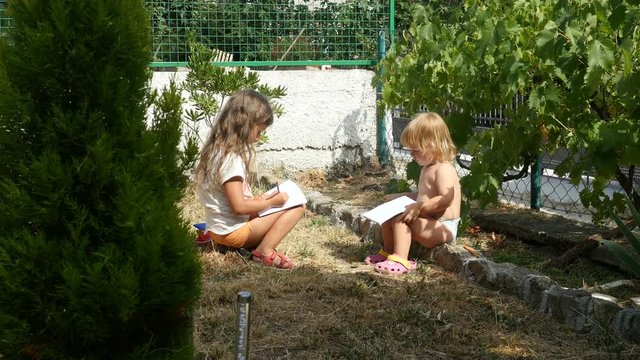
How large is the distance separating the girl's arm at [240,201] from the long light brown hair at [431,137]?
97 cm

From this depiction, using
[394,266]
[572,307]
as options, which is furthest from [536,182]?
[572,307]

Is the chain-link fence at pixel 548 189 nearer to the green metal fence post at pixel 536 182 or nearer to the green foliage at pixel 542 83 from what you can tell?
the green metal fence post at pixel 536 182

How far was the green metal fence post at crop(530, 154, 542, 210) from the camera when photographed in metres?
6.49

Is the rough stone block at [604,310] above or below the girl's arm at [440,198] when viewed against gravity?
below

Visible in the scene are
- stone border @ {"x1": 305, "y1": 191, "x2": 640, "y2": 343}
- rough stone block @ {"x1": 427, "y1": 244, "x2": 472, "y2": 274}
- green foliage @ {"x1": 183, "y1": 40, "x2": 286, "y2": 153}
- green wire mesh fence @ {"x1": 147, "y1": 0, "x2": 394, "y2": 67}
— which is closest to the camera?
stone border @ {"x1": 305, "y1": 191, "x2": 640, "y2": 343}

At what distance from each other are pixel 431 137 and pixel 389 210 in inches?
20.4

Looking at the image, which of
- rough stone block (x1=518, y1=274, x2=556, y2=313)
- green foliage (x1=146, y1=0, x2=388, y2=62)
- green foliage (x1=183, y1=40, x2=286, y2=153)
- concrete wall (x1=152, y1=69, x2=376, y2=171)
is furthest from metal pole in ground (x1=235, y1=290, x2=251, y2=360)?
concrete wall (x1=152, y1=69, x2=376, y2=171)

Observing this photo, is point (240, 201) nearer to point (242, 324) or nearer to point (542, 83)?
point (542, 83)

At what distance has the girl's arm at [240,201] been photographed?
5.20 m

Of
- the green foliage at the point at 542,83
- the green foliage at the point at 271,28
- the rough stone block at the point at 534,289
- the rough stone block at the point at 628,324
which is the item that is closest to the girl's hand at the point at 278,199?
the green foliage at the point at 542,83

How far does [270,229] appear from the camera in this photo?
17.6 feet

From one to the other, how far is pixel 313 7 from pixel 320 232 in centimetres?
362

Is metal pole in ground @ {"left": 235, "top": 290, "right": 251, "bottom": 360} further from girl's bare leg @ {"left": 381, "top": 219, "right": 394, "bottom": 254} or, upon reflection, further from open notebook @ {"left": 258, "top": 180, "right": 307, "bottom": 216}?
open notebook @ {"left": 258, "top": 180, "right": 307, "bottom": 216}

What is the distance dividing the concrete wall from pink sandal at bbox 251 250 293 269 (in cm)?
349
